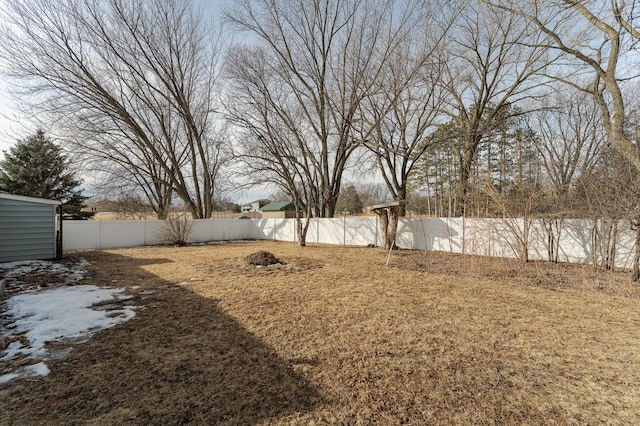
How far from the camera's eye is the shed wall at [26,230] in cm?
758

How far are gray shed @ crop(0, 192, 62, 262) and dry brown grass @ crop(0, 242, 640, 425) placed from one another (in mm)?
6409

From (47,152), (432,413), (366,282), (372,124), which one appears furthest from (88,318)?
(47,152)

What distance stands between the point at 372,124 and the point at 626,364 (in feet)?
33.8

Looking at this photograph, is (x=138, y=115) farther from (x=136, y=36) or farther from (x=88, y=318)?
(x=88, y=318)

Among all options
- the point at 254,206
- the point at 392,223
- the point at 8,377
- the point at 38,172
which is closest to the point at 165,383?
the point at 8,377

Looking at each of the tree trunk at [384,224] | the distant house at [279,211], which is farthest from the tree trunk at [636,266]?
the distant house at [279,211]

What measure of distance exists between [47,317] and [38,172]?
16.2 meters

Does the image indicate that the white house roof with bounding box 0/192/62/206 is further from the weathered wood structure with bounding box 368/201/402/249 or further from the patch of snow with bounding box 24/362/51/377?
the weathered wood structure with bounding box 368/201/402/249

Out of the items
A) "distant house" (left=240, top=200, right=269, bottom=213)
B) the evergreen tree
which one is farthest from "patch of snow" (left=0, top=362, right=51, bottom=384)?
"distant house" (left=240, top=200, right=269, bottom=213)

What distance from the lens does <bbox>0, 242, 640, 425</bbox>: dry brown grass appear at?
5.85 feet

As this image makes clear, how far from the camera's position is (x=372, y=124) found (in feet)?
37.3

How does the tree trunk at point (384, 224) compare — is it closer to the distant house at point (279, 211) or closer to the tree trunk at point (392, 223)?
the tree trunk at point (392, 223)

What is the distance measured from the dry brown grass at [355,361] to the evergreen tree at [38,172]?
1552cm

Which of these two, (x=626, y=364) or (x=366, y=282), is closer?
(x=626, y=364)
